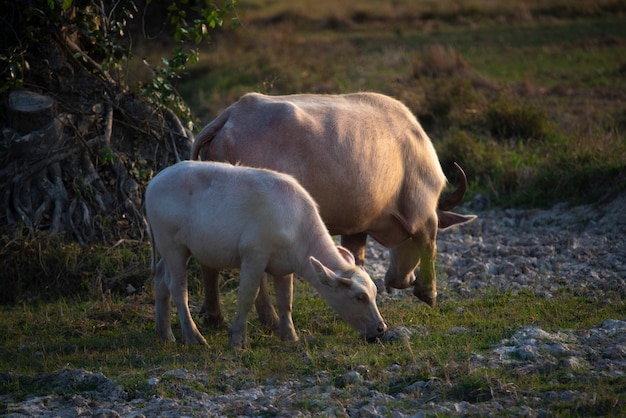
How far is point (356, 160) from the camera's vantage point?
24.6 ft

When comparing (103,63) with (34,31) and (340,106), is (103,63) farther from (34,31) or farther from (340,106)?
(340,106)

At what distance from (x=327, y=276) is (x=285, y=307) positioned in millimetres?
726

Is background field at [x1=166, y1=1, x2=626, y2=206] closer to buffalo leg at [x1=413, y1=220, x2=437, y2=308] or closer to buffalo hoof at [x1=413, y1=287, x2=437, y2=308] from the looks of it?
buffalo leg at [x1=413, y1=220, x2=437, y2=308]

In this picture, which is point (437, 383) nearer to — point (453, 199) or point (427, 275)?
point (427, 275)

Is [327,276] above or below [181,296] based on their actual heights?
above

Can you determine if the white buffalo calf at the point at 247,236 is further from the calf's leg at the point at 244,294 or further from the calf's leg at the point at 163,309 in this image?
the calf's leg at the point at 163,309

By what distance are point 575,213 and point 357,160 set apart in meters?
4.14

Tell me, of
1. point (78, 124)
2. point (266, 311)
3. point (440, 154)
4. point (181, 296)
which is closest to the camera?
point (181, 296)

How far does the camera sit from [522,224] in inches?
416

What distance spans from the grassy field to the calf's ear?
1.66ft

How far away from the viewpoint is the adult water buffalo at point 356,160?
7.25 meters

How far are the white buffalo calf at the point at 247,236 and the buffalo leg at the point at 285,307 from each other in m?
0.18

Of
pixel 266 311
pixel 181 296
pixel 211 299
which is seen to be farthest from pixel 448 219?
pixel 181 296

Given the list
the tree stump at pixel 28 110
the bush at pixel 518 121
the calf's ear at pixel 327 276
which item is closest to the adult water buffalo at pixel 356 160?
the calf's ear at pixel 327 276
